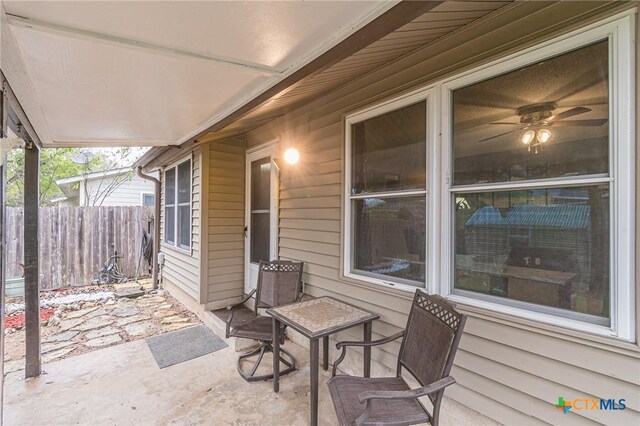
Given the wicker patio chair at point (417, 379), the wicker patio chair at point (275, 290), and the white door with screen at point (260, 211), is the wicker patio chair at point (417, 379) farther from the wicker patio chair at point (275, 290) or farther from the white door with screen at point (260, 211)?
the white door with screen at point (260, 211)

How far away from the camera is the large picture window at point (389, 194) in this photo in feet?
6.95

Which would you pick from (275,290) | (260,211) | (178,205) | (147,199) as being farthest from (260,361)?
(147,199)

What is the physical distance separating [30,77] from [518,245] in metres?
3.11

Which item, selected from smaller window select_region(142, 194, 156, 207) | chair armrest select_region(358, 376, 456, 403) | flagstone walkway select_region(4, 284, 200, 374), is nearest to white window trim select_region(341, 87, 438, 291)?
chair armrest select_region(358, 376, 456, 403)

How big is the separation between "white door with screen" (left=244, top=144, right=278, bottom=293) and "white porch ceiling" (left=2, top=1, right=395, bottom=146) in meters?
1.31

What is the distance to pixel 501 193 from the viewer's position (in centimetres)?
169

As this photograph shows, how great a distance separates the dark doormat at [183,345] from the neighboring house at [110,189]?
7.05 meters

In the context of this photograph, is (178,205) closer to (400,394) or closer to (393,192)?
(393,192)

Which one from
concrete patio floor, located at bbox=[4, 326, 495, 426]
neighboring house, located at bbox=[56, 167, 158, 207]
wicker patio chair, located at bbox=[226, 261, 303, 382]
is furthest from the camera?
neighboring house, located at bbox=[56, 167, 158, 207]

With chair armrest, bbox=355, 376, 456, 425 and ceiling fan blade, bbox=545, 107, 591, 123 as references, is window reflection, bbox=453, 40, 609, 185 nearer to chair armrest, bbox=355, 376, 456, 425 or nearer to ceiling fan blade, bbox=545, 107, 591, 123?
ceiling fan blade, bbox=545, 107, 591, 123

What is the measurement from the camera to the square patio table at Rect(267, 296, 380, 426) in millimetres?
1943

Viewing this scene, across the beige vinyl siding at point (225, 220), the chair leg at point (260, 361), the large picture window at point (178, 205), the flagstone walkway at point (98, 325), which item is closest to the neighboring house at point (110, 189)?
the large picture window at point (178, 205)

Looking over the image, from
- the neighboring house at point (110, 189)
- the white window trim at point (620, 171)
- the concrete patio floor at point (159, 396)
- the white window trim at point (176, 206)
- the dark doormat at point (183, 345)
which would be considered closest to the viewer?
the white window trim at point (620, 171)

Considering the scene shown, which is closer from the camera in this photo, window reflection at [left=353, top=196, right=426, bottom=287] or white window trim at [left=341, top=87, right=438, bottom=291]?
white window trim at [left=341, top=87, right=438, bottom=291]
